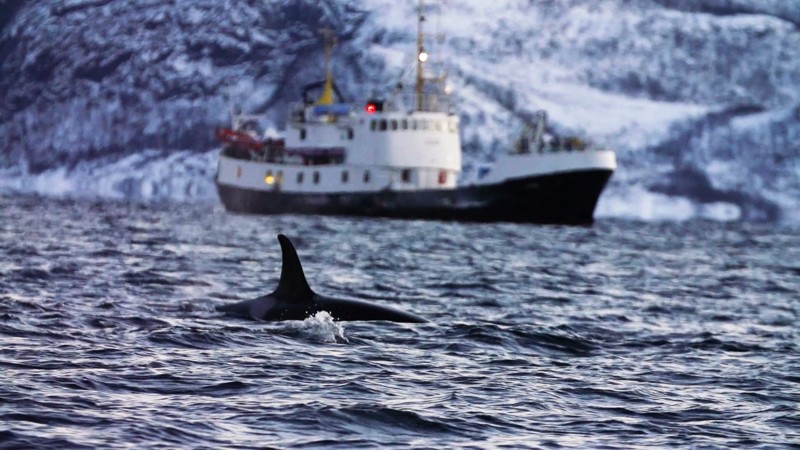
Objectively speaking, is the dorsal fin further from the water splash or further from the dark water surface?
the dark water surface

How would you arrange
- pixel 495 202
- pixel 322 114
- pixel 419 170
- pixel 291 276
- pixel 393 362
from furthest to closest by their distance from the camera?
pixel 322 114, pixel 419 170, pixel 495 202, pixel 291 276, pixel 393 362

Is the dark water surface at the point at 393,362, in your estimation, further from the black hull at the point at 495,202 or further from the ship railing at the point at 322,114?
the ship railing at the point at 322,114

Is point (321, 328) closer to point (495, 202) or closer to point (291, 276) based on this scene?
point (291, 276)

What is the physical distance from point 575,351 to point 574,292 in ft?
47.0

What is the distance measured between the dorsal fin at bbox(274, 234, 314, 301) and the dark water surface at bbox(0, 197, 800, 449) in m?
0.89

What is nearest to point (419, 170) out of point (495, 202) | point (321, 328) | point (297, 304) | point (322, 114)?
point (495, 202)

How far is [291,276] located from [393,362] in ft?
14.7

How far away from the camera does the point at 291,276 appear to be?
25.7 meters

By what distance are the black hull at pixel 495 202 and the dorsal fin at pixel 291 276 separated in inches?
2697

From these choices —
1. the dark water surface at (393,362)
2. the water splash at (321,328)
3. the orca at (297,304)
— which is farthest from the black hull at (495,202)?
the water splash at (321,328)

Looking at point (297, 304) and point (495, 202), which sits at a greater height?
point (495, 202)

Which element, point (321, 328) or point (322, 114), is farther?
point (322, 114)

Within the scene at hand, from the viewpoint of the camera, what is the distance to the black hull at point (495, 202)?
94750 mm

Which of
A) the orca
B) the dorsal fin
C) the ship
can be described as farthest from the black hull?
the dorsal fin
